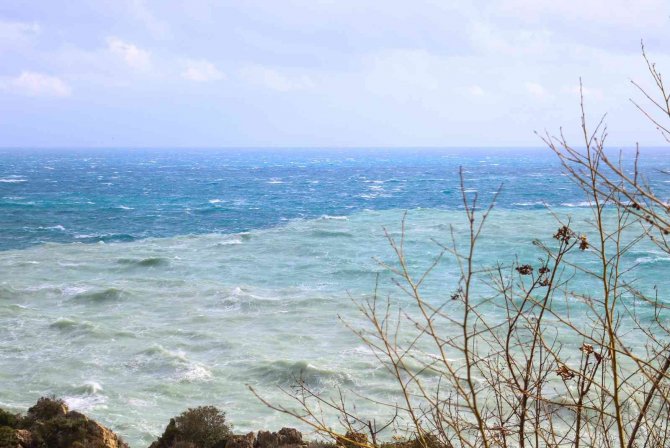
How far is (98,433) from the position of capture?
10.6 m

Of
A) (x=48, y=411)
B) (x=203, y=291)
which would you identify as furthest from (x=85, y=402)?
(x=203, y=291)

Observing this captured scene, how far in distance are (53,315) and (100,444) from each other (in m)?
14.4

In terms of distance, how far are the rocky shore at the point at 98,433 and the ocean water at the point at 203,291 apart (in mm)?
1259

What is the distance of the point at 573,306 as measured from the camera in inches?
940

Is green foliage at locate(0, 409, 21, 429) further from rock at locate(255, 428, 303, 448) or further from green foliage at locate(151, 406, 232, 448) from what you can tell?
rock at locate(255, 428, 303, 448)

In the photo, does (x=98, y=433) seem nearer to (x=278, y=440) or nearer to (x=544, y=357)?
(x=278, y=440)

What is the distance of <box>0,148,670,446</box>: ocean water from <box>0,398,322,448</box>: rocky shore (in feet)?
4.13

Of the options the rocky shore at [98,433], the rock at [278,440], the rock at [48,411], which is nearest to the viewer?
the rocky shore at [98,433]

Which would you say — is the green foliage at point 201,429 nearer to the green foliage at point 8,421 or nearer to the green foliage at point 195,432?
the green foliage at point 195,432

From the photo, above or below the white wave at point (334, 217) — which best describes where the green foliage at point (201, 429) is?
above

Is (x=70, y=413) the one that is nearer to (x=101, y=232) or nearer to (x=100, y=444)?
(x=100, y=444)

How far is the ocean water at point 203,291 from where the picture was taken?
16.7m

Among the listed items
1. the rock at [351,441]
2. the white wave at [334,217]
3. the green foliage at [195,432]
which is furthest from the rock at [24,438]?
the white wave at [334,217]

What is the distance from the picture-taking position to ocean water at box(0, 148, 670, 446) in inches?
656
